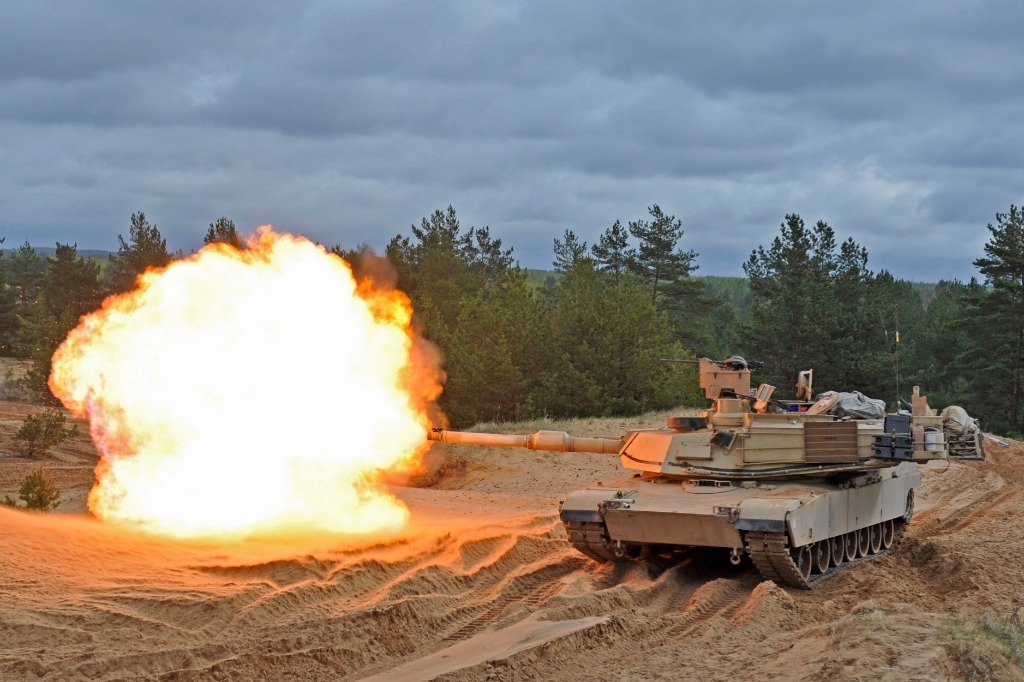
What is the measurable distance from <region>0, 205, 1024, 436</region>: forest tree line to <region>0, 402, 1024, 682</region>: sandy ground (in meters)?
13.7

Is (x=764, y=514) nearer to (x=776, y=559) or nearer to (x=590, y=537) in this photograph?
(x=776, y=559)

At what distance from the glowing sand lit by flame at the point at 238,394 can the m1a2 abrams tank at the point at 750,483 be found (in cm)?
256

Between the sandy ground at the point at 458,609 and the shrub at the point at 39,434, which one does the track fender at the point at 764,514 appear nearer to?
the sandy ground at the point at 458,609

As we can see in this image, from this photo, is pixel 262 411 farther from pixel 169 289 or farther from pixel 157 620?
pixel 157 620

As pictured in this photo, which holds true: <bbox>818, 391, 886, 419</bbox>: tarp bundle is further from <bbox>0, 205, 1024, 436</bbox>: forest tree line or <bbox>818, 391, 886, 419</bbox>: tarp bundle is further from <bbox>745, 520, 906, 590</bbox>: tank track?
<bbox>0, 205, 1024, 436</bbox>: forest tree line

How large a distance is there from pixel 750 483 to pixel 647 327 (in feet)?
76.1

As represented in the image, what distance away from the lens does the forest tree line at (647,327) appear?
111 ft

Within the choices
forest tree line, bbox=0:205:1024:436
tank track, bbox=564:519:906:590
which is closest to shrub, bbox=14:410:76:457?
forest tree line, bbox=0:205:1024:436

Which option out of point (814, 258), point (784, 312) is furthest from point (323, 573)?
point (814, 258)

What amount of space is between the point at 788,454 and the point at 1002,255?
35.9 metres

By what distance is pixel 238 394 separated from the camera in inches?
586

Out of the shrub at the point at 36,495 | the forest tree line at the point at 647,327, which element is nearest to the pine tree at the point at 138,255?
the forest tree line at the point at 647,327

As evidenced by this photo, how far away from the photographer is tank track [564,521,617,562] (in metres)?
12.5

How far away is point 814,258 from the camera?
47969 millimetres
